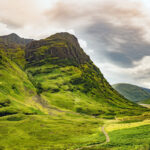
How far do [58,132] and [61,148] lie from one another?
4619cm

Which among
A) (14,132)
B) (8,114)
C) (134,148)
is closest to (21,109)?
(8,114)

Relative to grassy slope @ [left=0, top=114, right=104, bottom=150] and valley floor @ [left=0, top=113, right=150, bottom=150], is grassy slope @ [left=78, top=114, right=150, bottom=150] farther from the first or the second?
grassy slope @ [left=0, top=114, right=104, bottom=150]

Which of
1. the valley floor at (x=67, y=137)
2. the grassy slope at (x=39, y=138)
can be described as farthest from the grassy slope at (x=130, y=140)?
the grassy slope at (x=39, y=138)

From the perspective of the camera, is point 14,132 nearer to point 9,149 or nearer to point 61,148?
point 9,149

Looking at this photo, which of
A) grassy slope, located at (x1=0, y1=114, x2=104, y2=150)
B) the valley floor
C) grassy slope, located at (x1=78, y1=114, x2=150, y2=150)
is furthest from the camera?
grassy slope, located at (x1=0, y1=114, x2=104, y2=150)

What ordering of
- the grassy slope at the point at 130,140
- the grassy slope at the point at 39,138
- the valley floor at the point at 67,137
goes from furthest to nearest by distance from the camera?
1. the grassy slope at the point at 39,138
2. the valley floor at the point at 67,137
3. the grassy slope at the point at 130,140

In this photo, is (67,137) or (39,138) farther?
(67,137)

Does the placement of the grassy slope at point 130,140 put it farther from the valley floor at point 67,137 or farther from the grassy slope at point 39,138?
the grassy slope at point 39,138

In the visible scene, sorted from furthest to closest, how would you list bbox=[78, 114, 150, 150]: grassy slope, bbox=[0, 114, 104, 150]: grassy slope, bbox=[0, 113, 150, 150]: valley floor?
bbox=[0, 114, 104, 150]: grassy slope < bbox=[0, 113, 150, 150]: valley floor < bbox=[78, 114, 150, 150]: grassy slope

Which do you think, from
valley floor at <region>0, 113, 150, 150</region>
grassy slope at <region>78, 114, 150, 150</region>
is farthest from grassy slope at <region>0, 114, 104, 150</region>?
grassy slope at <region>78, 114, 150, 150</region>

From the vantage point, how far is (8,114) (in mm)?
180750

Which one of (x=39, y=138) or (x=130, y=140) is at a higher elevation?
(x=130, y=140)

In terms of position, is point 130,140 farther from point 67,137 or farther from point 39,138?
point 39,138

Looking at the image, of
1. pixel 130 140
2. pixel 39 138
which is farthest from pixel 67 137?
pixel 130 140
